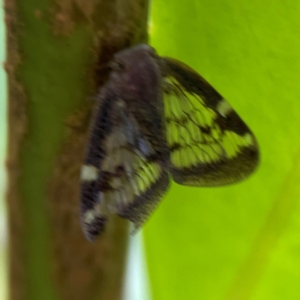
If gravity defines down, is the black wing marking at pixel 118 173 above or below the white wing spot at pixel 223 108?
below

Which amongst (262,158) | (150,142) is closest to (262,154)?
(262,158)

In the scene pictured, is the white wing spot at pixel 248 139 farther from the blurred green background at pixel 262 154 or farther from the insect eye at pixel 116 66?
the insect eye at pixel 116 66

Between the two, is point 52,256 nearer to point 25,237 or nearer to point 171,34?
point 25,237

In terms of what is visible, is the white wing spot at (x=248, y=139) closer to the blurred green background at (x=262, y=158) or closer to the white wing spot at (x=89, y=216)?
the blurred green background at (x=262, y=158)

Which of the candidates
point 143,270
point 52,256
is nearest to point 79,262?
point 52,256

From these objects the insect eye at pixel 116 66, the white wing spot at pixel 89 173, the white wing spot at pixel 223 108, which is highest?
the white wing spot at pixel 223 108

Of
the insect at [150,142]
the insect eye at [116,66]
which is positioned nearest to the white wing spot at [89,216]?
the insect at [150,142]

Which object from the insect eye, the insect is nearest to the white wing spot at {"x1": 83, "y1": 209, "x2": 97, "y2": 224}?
the insect

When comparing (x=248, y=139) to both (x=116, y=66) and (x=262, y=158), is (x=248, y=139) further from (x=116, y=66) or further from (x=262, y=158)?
(x=116, y=66)
